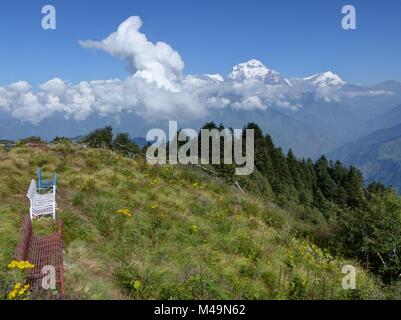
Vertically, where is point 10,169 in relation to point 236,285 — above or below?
above

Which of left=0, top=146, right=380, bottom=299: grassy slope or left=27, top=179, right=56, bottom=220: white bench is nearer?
left=0, top=146, right=380, bottom=299: grassy slope

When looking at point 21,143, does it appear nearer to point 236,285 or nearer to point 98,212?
point 98,212

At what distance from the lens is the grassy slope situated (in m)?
7.61

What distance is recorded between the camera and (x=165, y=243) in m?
9.99

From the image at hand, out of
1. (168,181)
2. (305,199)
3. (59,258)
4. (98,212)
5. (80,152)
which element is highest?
(305,199)

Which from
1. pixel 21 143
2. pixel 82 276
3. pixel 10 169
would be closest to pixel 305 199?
pixel 21 143

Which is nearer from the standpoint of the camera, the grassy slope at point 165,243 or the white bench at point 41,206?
the grassy slope at point 165,243

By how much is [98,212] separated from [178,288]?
483cm

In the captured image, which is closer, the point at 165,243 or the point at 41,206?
the point at 165,243

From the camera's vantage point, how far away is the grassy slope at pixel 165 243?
7613 mm

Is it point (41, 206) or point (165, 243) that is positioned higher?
point (41, 206)
